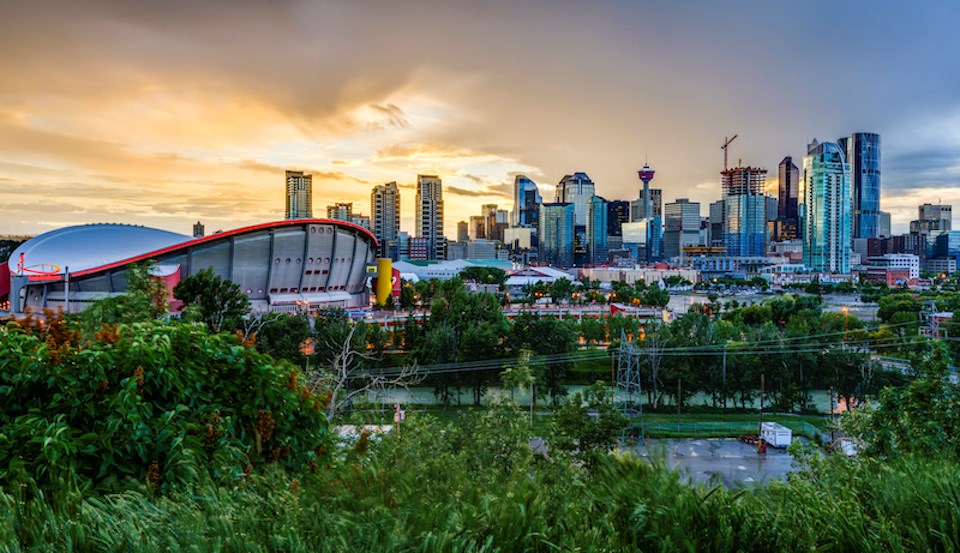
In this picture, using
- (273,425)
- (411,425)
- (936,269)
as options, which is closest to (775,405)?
(411,425)

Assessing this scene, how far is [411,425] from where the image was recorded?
7.29m

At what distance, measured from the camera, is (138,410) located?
317 cm

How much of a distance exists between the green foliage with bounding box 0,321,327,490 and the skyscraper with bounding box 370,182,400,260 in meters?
134

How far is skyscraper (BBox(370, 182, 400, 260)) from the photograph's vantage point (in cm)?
13750

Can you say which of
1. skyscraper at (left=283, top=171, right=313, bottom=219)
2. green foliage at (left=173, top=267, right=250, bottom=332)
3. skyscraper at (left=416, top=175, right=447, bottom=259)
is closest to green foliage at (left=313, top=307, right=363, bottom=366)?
green foliage at (left=173, top=267, right=250, bottom=332)

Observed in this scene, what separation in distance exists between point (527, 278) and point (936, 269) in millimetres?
120102

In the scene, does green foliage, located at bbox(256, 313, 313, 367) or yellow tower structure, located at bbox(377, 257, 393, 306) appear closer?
green foliage, located at bbox(256, 313, 313, 367)

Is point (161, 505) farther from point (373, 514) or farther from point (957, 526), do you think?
point (957, 526)

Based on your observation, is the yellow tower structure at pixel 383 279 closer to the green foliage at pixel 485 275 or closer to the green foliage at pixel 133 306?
the green foliage at pixel 485 275

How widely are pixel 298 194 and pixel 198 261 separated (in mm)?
115461

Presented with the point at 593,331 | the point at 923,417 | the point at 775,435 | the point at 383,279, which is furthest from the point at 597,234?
the point at 923,417

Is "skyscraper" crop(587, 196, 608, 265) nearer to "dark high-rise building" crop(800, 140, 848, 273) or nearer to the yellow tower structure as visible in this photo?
"dark high-rise building" crop(800, 140, 848, 273)

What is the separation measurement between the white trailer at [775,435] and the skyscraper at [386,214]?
12231cm

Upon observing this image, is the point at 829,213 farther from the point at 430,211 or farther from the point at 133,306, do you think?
the point at 133,306
